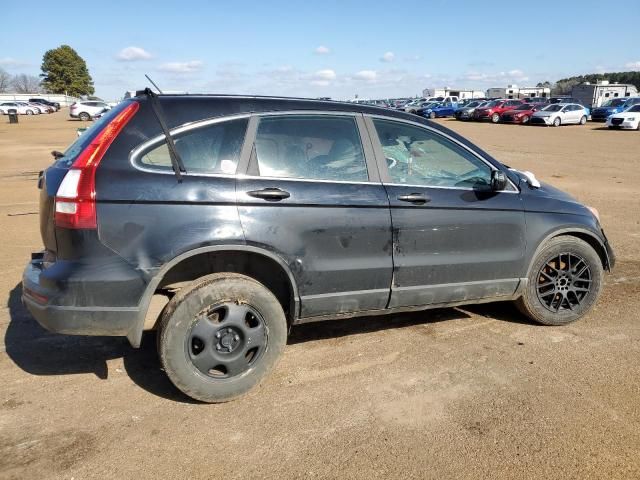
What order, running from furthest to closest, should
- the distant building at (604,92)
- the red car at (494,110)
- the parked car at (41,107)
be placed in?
the parked car at (41,107) < the distant building at (604,92) < the red car at (494,110)

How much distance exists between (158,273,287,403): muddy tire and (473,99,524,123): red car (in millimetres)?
40980

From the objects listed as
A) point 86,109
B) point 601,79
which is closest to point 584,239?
point 86,109

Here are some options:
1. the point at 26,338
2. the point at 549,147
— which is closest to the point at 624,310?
the point at 26,338

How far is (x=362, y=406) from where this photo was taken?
3125 millimetres

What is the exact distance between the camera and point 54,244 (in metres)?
2.87

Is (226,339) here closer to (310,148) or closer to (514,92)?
(310,148)

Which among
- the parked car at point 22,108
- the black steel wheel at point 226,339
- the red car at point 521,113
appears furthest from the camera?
the parked car at point 22,108

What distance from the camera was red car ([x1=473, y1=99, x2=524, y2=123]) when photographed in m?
40.4

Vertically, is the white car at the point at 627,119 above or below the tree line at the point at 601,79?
below

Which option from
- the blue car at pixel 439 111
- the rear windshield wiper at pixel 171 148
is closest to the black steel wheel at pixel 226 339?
the rear windshield wiper at pixel 171 148

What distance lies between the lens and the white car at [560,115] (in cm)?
3538

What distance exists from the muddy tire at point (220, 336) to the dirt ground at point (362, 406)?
0.16 metres

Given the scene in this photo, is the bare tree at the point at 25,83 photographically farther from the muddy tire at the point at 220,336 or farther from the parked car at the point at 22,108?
the muddy tire at the point at 220,336

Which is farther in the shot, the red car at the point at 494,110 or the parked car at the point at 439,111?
the parked car at the point at 439,111
